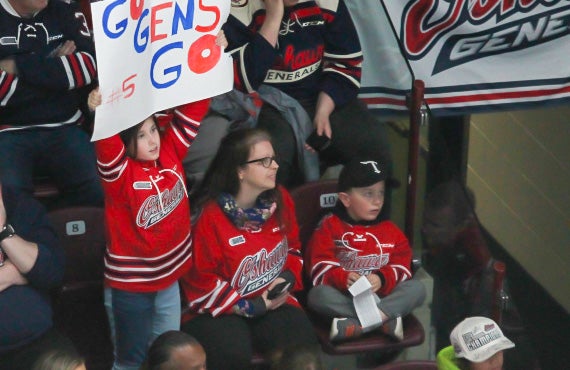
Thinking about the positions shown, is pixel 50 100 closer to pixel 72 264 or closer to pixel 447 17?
pixel 72 264

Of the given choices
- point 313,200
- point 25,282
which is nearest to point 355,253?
point 313,200

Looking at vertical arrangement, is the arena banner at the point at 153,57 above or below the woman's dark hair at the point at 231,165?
above

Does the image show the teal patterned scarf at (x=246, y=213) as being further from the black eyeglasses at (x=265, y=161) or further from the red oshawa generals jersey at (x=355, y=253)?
the red oshawa generals jersey at (x=355, y=253)

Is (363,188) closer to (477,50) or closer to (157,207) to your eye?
(157,207)

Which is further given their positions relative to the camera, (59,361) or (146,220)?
(146,220)

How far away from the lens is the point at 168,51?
4.00 metres

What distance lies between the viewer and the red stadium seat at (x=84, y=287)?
4.37 m

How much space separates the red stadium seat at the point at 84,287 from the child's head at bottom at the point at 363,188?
0.92 m

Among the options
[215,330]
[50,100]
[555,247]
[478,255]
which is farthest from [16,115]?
[555,247]

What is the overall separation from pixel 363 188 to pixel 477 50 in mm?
1180

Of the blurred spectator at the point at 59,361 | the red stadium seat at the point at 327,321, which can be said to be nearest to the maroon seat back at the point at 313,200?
the red stadium seat at the point at 327,321

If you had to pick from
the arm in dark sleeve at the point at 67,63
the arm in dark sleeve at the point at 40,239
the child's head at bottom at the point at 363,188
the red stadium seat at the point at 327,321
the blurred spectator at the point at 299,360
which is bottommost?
the red stadium seat at the point at 327,321

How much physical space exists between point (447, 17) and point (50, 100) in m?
1.81

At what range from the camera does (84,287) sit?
4445 millimetres
